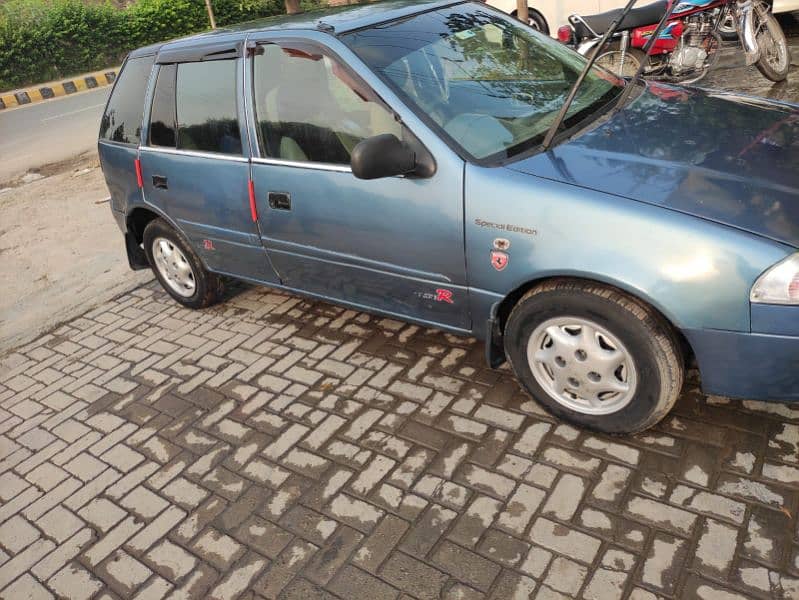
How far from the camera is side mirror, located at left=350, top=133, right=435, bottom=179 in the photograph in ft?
9.27

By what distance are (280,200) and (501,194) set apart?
4.48 ft

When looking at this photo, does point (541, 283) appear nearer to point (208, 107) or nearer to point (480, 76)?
point (480, 76)

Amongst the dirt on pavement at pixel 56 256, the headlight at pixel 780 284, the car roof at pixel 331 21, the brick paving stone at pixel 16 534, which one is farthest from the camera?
the dirt on pavement at pixel 56 256

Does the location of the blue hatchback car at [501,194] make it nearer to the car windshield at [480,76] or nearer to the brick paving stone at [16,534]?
the car windshield at [480,76]

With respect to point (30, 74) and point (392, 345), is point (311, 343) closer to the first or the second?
point (392, 345)

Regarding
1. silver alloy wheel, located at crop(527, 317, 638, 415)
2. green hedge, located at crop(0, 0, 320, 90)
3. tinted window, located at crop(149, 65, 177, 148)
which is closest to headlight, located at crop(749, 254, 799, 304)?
silver alloy wheel, located at crop(527, 317, 638, 415)

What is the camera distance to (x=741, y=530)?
241cm

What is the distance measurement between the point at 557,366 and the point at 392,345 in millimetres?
1266

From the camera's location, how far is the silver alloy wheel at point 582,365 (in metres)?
2.79

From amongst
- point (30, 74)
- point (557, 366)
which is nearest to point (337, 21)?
point (557, 366)

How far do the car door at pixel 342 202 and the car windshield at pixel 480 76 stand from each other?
0.18 metres

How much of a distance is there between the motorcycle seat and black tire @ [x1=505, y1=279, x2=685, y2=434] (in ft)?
18.5

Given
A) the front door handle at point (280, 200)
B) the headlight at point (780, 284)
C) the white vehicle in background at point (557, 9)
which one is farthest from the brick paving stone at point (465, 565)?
the white vehicle in background at point (557, 9)

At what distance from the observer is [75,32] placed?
21.7 meters
